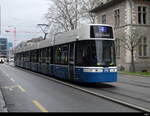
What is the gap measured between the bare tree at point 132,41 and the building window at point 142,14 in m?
2.58

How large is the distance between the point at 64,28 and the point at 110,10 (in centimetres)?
1801

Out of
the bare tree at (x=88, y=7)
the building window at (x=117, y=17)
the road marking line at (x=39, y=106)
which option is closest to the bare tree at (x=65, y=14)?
the bare tree at (x=88, y=7)

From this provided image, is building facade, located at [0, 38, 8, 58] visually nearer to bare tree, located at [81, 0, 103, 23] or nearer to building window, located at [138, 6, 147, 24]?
bare tree, located at [81, 0, 103, 23]

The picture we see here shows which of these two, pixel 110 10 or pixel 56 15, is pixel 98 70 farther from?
pixel 56 15

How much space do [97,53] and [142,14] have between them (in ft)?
96.6

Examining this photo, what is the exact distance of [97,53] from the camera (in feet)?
56.7

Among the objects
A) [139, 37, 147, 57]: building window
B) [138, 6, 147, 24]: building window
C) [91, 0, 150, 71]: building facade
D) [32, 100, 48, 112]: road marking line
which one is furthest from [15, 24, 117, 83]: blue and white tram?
[138, 6, 147, 24]: building window

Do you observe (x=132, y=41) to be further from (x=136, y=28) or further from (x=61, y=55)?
(x=61, y=55)

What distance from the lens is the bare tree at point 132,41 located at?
40828mm

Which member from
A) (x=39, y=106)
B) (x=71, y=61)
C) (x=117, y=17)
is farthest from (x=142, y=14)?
(x=39, y=106)

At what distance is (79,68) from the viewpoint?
1797cm

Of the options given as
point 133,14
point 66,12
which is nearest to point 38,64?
point 133,14

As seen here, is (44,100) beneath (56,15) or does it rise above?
beneath

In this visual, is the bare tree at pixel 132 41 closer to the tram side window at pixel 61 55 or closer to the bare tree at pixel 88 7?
the tram side window at pixel 61 55
